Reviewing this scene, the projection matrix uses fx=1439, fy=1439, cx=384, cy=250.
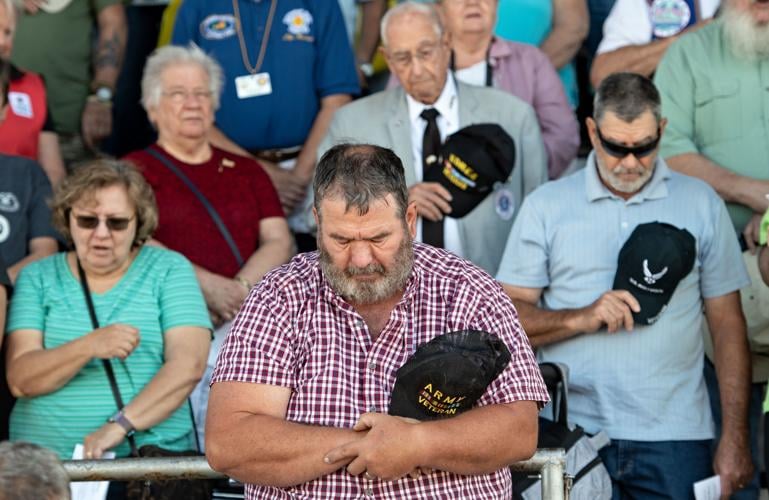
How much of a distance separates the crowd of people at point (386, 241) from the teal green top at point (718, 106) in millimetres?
12

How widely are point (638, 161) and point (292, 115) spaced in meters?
2.14

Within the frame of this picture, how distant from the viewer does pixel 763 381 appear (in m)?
5.75

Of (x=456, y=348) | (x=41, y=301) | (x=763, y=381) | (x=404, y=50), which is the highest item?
(x=404, y=50)

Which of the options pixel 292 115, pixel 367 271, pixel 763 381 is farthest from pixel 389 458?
pixel 292 115

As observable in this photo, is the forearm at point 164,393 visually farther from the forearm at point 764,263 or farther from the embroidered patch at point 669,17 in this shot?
the embroidered patch at point 669,17

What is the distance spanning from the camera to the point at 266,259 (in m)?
6.10

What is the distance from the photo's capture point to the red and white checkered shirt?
368cm

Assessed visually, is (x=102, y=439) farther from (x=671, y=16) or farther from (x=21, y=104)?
(x=671, y=16)

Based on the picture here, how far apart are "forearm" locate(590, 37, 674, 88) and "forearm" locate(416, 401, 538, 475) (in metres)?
3.41

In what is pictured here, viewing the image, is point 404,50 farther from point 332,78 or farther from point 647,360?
point 647,360

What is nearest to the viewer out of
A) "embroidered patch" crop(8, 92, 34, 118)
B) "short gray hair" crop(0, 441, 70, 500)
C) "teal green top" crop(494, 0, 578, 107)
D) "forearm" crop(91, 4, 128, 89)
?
"short gray hair" crop(0, 441, 70, 500)

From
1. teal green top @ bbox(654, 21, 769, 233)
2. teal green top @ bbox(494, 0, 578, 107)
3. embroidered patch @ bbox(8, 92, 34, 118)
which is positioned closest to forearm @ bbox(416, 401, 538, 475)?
teal green top @ bbox(654, 21, 769, 233)

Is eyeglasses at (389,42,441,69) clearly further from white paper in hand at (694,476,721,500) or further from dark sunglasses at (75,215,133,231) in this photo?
white paper in hand at (694,476,721,500)

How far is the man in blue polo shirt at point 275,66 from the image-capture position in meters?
6.97
